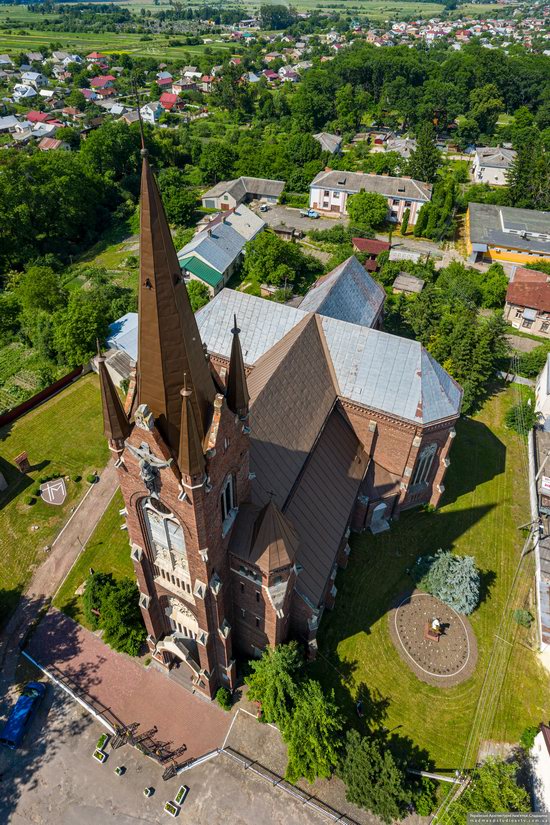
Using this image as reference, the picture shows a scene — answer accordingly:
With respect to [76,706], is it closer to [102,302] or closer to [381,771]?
[381,771]

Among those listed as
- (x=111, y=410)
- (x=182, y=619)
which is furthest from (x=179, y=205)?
(x=111, y=410)

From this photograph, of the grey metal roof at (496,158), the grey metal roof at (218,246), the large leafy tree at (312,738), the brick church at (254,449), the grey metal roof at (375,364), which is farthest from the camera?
the grey metal roof at (496,158)

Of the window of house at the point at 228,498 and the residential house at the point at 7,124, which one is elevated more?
the window of house at the point at 228,498

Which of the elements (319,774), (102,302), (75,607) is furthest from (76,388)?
(319,774)

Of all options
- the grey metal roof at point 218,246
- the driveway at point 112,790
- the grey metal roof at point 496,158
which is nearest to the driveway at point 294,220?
the grey metal roof at point 218,246

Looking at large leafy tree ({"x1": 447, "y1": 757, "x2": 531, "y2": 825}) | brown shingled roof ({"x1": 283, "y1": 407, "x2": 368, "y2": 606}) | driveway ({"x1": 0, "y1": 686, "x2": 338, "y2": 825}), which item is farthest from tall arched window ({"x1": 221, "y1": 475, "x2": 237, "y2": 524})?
large leafy tree ({"x1": 447, "y1": 757, "x2": 531, "y2": 825})

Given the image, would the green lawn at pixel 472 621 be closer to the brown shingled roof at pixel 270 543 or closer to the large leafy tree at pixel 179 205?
the brown shingled roof at pixel 270 543
